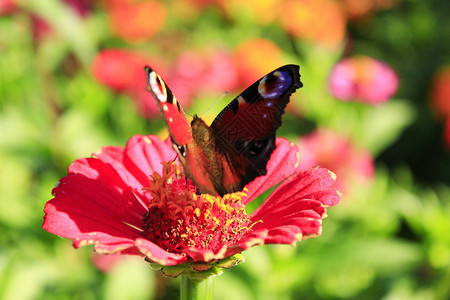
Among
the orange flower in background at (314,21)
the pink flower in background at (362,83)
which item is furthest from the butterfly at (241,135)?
the orange flower in background at (314,21)

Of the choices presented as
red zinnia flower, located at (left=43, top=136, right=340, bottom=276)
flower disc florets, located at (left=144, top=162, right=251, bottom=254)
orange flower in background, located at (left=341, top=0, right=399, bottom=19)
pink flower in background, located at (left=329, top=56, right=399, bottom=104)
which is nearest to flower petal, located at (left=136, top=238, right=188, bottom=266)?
red zinnia flower, located at (left=43, top=136, right=340, bottom=276)

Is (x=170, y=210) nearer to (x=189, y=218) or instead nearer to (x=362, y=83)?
(x=189, y=218)

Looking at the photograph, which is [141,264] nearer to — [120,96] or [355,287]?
[355,287]

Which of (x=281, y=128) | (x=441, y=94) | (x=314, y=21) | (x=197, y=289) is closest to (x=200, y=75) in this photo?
(x=281, y=128)

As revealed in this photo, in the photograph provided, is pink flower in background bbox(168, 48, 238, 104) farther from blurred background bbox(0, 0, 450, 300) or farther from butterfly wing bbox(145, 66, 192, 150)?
butterfly wing bbox(145, 66, 192, 150)

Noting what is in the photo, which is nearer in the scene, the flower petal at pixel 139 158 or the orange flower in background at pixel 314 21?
the flower petal at pixel 139 158

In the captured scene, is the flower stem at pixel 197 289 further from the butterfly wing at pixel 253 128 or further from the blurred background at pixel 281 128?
the blurred background at pixel 281 128
